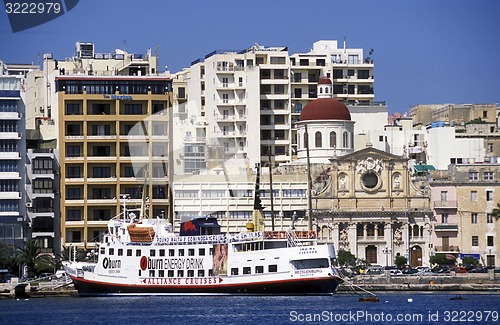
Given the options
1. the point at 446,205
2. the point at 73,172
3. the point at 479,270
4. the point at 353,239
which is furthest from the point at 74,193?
the point at 479,270

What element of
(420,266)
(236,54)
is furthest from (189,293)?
(236,54)

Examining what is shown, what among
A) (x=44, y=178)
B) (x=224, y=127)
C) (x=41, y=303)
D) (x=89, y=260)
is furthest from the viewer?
(x=224, y=127)

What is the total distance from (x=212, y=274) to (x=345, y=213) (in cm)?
3525

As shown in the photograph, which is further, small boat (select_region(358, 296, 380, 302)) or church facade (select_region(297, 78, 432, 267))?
church facade (select_region(297, 78, 432, 267))

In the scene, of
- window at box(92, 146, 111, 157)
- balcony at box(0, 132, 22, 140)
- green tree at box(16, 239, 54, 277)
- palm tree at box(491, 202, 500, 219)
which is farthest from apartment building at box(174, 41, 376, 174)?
green tree at box(16, 239, 54, 277)

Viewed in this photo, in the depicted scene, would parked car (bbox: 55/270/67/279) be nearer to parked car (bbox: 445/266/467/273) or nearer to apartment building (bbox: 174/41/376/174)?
apartment building (bbox: 174/41/376/174)

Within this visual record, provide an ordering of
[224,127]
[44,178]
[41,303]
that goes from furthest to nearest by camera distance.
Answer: [224,127]
[44,178]
[41,303]

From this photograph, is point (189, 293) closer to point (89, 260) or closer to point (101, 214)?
point (89, 260)

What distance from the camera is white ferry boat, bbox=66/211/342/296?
403ft

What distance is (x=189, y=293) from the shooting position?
12712 cm

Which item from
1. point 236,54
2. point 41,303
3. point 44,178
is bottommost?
point 41,303

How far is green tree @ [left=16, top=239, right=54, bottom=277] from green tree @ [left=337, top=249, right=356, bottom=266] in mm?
26597

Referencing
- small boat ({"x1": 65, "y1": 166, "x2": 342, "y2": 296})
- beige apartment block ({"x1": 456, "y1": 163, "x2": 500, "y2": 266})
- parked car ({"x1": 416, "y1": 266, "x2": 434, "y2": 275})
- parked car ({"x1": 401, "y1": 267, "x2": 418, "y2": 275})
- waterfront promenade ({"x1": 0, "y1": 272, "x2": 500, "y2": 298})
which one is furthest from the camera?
beige apartment block ({"x1": 456, "y1": 163, "x2": 500, "y2": 266})

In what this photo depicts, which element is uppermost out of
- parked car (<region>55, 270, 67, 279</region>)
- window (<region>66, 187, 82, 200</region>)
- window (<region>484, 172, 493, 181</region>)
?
window (<region>484, 172, 493, 181</region>)
